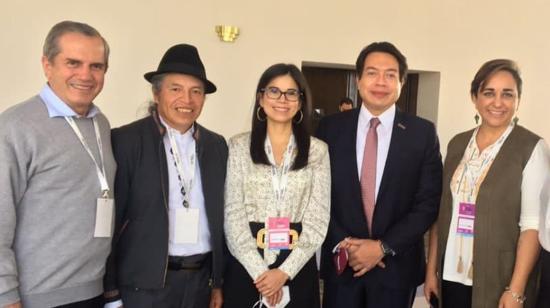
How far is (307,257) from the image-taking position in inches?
76.4

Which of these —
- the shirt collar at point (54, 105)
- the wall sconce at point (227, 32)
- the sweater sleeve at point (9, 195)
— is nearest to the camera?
the sweater sleeve at point (9, 195)

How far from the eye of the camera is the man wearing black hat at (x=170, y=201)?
69.6 inches

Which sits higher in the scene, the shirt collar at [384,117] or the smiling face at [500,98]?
the smiling face at [500,98]

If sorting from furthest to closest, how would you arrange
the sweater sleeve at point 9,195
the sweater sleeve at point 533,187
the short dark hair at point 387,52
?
1. the short dark hair at point 387,52
2. the sweater sleeve at point 533,187
3. the sweater sleeve at point 9,195

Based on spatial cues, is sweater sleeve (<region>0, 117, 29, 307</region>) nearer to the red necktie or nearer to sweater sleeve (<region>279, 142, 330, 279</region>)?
sweater sleeve (<region>279, 142, 330, 279</region>)

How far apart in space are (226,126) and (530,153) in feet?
12.2

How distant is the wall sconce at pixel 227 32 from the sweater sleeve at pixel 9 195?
379 centimetres

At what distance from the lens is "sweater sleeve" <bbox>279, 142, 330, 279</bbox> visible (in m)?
1.91

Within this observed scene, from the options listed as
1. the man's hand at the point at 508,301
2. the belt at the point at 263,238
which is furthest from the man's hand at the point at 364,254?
the man's hand at the point at 508,301

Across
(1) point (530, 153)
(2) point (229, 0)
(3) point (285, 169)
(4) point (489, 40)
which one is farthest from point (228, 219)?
(4) point (489, 40)

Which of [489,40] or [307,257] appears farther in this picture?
[489,40]

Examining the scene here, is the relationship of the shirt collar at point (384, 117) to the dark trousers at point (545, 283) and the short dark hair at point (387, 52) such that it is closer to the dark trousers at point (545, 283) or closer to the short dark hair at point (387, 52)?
the short dark hair at point (387, 52)

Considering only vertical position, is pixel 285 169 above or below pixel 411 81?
below

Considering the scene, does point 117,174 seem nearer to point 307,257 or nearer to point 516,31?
point 307,257
